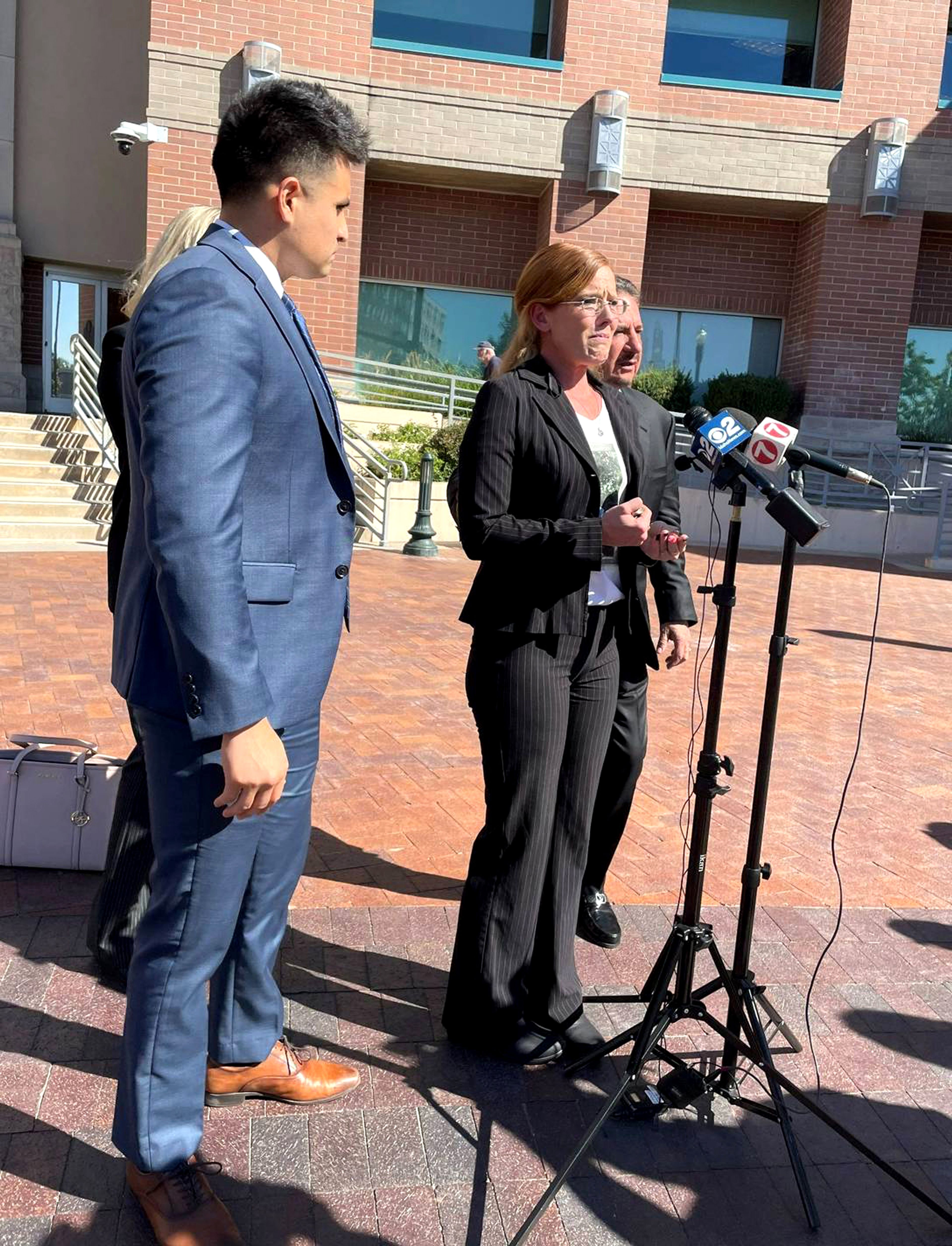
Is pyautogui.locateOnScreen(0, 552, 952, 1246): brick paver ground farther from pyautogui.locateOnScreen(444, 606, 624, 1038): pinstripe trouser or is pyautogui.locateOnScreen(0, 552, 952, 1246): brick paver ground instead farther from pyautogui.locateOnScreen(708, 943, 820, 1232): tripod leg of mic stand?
pyautogui.locateOnScreen(444, 606, 624, 1038): pinstripe trouser

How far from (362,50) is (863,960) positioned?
1696 cm

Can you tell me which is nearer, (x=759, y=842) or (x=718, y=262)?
(x=759, y=842)

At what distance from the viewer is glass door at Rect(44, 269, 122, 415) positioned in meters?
19.9

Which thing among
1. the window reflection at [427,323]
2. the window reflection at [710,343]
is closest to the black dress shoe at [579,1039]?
the window reflection at [427,323]

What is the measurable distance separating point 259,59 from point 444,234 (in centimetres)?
418

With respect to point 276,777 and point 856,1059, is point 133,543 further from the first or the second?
point 856,1059

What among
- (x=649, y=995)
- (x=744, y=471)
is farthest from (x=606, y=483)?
(x=649, y=995)

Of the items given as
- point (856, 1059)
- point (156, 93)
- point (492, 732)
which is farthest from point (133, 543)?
point (156, 93)

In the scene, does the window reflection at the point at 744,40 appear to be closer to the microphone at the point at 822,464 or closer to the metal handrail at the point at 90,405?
the metal handrail at the point at 90,405

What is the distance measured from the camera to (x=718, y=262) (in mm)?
19422

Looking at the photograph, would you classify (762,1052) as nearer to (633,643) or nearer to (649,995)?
(649,995)

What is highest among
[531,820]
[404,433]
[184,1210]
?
[404,433]

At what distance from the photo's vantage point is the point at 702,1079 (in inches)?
103

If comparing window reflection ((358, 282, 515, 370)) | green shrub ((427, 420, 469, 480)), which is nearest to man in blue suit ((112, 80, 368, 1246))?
green shrub ((427, 420, 469, 480))
